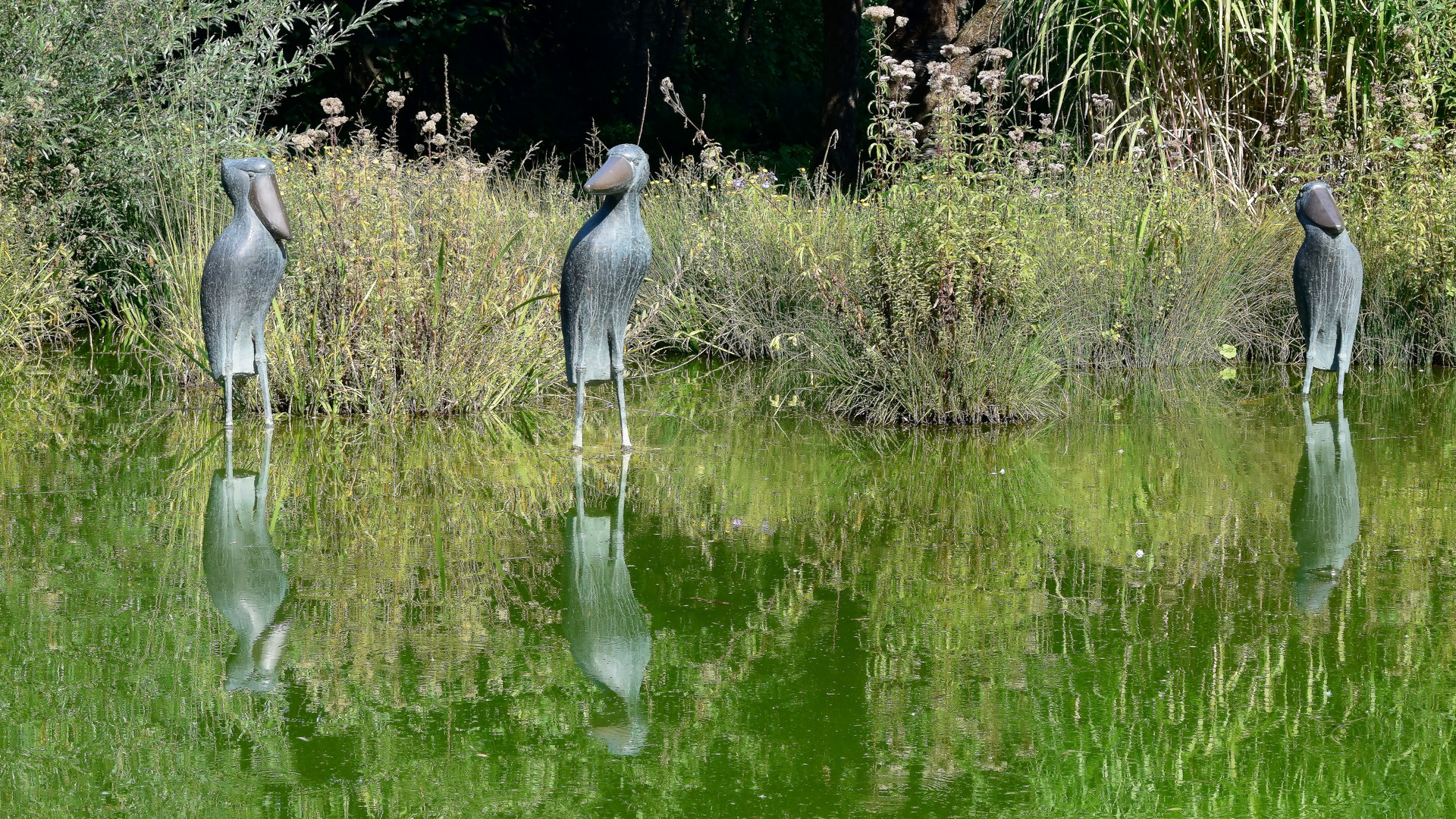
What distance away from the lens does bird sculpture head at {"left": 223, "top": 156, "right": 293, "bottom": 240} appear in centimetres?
576

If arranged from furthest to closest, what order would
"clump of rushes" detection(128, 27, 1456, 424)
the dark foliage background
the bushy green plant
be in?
the dark foliage background
the bushy green plant
"clump of rushes" detection(128, 27, 1456, 424)

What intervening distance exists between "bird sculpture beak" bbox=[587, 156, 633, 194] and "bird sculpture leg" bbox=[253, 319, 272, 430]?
1.66 m

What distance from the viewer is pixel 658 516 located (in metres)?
4.75

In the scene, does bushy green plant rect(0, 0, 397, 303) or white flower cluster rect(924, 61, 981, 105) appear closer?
white flower cluster rect(924, 61, 981, 105)

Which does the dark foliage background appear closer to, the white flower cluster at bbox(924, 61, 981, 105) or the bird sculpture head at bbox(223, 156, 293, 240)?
the white flower cluster at bbox(924, 61, 981, 105)

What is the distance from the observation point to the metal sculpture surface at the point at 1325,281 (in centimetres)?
652

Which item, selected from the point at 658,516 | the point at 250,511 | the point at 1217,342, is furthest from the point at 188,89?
the point at 1217,342

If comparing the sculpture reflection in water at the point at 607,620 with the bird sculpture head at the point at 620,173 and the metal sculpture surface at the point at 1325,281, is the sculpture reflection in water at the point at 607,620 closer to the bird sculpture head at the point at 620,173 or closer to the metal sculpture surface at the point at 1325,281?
the bird sculpture head at the point at 620,173

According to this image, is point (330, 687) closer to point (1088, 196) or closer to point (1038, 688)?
point (1038, 688)

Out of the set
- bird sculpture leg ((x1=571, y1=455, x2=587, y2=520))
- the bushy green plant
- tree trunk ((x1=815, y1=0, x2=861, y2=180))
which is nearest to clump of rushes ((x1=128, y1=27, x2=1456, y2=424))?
the bushy green plant

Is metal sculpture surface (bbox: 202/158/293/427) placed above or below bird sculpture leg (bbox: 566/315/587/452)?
above

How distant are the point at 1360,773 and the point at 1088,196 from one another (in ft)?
18.2

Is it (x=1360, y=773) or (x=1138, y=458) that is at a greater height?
(x=1138, y=458)

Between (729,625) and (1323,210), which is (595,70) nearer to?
(1323,210)
